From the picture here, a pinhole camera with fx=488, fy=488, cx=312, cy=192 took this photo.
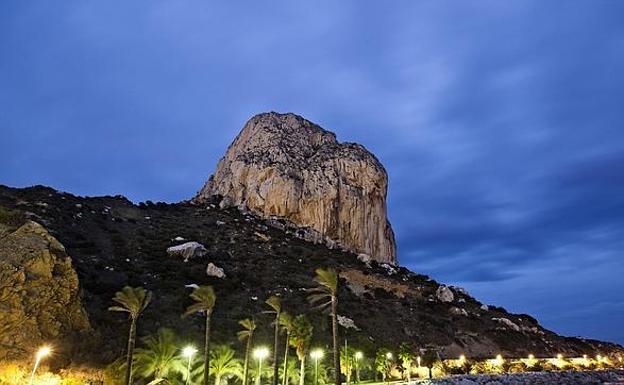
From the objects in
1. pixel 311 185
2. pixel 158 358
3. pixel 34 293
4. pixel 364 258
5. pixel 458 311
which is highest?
pixel 311 185

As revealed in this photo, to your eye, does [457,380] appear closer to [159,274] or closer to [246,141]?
[159,274]

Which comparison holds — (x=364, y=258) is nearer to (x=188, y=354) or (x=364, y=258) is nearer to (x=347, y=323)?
(x=347, y=323)

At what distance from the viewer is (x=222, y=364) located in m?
39.4

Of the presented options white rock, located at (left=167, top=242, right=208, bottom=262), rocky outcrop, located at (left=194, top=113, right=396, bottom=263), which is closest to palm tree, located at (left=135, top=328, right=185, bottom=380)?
white rock, located at (left=167, top=242, right=208, bottom=262)

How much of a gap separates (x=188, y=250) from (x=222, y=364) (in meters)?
33.4

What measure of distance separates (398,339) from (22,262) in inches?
1866

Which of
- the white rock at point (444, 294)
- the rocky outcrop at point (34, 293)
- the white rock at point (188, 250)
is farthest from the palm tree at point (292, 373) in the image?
the white rock at point (444, 294)

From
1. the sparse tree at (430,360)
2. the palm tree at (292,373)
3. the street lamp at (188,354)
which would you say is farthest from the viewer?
the sparse tree at (430,360)

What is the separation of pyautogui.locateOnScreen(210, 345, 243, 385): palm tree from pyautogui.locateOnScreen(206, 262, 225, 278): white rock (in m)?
24.6

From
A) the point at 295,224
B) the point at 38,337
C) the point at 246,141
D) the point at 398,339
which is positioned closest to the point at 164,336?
the point at 38,337

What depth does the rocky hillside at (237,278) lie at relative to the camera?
5338 cm

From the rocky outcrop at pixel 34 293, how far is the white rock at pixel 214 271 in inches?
1150

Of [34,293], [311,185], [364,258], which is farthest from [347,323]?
[311,185]

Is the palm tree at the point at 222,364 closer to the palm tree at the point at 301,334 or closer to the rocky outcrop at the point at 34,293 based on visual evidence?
the palm tree at the point at 301,334
